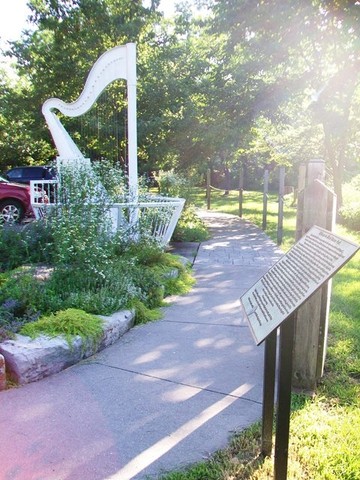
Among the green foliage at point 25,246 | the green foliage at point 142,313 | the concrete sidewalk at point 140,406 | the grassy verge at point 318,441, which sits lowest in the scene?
the concrete sidewalk at point 140,406

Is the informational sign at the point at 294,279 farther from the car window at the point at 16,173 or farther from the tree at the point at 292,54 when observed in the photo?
the car window at the point at 16,173

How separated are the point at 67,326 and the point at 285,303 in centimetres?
217

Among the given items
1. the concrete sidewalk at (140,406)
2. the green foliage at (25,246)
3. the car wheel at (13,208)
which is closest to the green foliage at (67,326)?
the concrete sidewalk at (140,406)

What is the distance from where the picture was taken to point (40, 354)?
129 inches

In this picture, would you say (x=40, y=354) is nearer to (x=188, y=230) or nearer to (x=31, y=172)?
(x=188, y=230)

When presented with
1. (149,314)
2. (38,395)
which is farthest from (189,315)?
(38,395)

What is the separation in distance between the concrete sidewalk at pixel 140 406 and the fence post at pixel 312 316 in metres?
0.37

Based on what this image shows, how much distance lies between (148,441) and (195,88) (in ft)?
42.6

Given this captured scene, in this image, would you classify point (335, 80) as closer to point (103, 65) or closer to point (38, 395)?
point (103, 65)

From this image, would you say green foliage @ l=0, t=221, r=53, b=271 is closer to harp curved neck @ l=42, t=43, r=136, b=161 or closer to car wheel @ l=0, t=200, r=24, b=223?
harp curved neck @ l=42, t=43, r=136, b=161

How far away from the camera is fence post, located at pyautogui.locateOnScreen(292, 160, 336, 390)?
302cm

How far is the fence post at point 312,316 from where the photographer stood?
302 centimetres

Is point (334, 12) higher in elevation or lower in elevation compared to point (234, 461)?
higher

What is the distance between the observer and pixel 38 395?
3.06 metres
